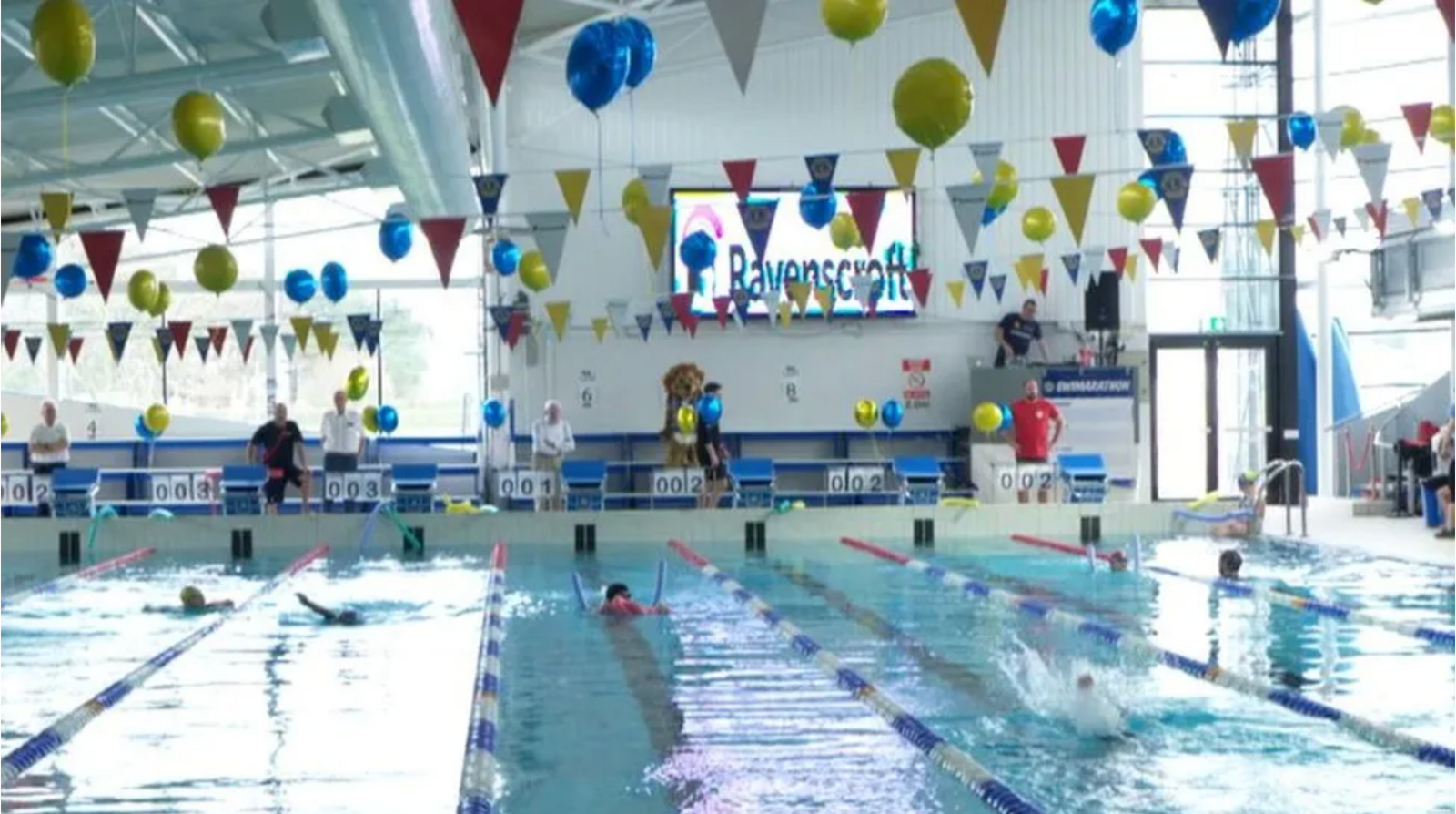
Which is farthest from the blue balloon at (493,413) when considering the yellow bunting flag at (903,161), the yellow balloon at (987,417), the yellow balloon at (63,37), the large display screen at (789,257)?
the yellow balloon at (63,37)

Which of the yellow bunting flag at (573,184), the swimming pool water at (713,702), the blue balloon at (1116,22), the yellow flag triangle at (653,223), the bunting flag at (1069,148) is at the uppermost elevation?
the blue balloon at (1116,22)

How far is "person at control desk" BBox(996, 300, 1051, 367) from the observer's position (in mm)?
20688

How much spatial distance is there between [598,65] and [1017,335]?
12.6 m

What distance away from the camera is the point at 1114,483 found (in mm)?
20672

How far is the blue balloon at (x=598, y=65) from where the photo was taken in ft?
28.5

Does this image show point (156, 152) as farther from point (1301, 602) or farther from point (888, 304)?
point (1301, 602)

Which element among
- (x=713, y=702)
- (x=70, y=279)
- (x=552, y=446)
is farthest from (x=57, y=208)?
(x=552, y=446)

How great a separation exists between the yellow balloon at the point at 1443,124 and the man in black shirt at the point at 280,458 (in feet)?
34.1

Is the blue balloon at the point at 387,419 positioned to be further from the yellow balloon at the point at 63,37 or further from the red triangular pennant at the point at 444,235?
the yellow balloon at the point at 63,37

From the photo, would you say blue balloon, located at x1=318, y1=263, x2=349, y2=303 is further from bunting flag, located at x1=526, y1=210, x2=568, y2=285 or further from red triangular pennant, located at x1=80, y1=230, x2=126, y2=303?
red triangular pennant, located at x1=80, y1=230, x2=126, y2=303

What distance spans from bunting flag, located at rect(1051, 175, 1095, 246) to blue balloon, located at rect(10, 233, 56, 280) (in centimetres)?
633

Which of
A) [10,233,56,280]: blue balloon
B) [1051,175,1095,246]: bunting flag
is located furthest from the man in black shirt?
[1051,175,1095,246]: bunting flag

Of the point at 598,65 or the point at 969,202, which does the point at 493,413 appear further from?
the point at 598,65

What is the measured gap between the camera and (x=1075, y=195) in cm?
1127
